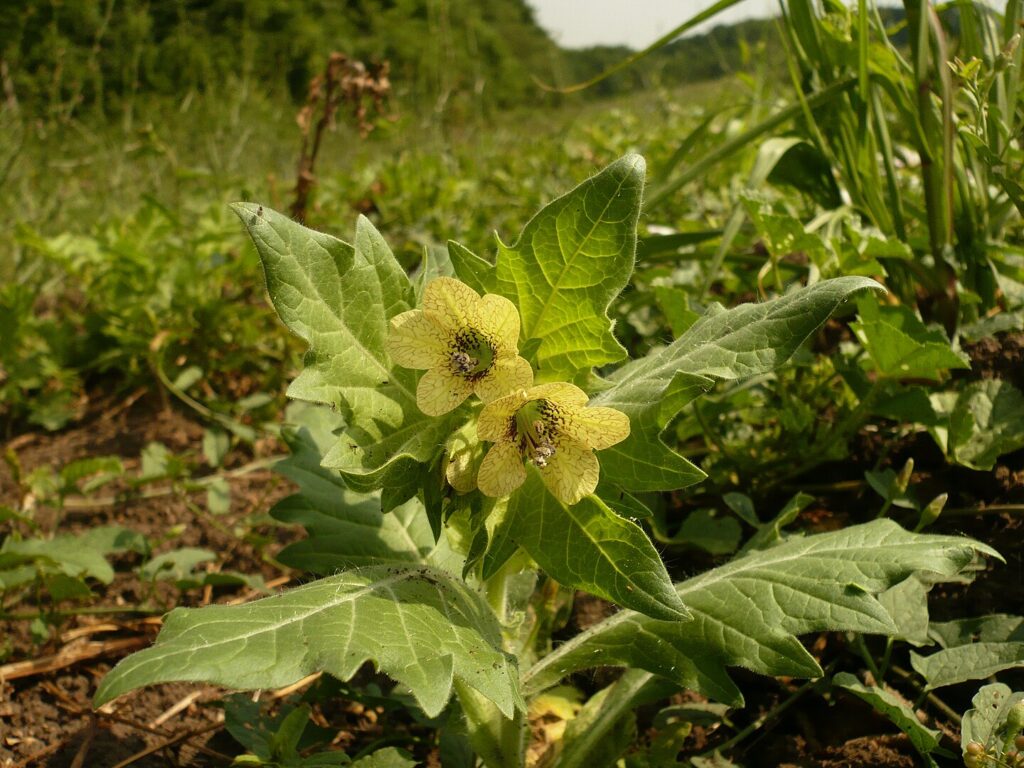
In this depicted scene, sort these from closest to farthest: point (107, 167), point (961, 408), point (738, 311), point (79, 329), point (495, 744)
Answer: point (738, 311), point (495, 744), point (961, 408), point (79, 329), point (107, 167)

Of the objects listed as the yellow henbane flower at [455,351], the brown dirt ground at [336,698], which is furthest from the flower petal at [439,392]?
the brown dirt ground at [336,698]

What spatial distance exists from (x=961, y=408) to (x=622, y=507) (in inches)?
42.8

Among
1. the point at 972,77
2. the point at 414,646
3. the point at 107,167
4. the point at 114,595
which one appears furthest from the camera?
the point at 107,167

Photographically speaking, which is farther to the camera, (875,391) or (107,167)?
(107,167)

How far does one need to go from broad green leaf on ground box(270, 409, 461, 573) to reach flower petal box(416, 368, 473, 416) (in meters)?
0.44

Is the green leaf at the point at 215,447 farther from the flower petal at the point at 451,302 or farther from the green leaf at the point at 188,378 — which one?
the flower petal at the point at 451,302

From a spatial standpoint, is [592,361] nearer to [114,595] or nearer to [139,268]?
[114,595]

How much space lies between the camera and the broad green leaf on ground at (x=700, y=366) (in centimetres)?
133

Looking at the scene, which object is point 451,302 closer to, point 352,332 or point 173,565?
point 352,332

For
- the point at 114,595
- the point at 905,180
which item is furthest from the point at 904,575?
the point at 905,180

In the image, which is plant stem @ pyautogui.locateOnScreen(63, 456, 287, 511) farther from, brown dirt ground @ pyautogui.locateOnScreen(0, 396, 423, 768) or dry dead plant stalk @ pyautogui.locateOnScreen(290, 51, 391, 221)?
dry dead plant stalk @ pyautogui.locateOnScreen(290, 51, 391, 221)

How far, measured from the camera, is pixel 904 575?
146 centimetres

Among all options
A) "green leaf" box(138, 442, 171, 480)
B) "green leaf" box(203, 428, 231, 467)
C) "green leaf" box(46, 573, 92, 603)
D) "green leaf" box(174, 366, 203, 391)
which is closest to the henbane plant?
"green leaf" box(46, 573, 92, 603)

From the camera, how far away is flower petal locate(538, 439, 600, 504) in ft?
4.41
